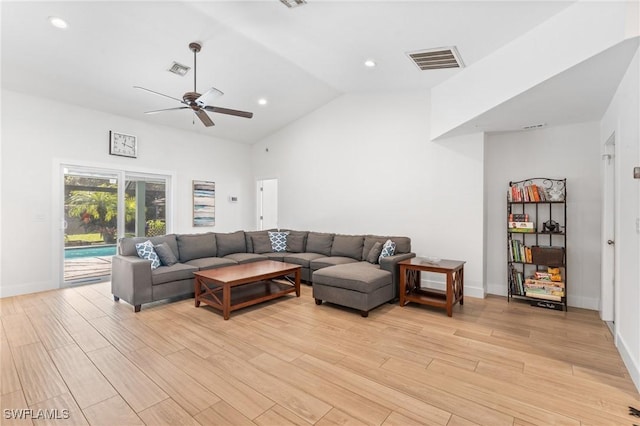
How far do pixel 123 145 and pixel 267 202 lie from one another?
3309 mm

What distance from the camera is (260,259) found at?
17.7 ft

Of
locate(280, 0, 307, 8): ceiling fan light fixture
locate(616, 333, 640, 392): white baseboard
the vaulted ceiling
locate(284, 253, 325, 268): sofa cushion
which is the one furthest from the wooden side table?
locate(280, 0, 307, 8): ceiling fan light fixture

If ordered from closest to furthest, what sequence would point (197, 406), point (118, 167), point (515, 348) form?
1. point (197, 406)
2. point (515, 348)
3. point (118, 167)

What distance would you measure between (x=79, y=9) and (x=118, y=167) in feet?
9.60

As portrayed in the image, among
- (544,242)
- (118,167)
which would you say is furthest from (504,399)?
(118,167)

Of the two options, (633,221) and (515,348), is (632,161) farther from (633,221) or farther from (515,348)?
(515,348)

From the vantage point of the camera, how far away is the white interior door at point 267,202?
770 cm

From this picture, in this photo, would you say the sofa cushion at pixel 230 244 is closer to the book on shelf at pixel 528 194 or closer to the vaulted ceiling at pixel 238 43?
the vaulted ceiling at pixel 238 43

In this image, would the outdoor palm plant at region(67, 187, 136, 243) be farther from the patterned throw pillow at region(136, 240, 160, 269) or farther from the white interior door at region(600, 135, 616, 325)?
the white interior door at region(600, 135, 616, 325)

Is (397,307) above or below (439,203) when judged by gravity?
below

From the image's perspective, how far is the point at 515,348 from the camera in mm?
2873

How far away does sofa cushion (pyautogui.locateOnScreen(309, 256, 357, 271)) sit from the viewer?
500cm

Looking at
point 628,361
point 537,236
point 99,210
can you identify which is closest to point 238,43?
point 99,210

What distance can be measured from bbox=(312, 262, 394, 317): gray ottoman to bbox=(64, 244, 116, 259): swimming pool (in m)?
4.04
